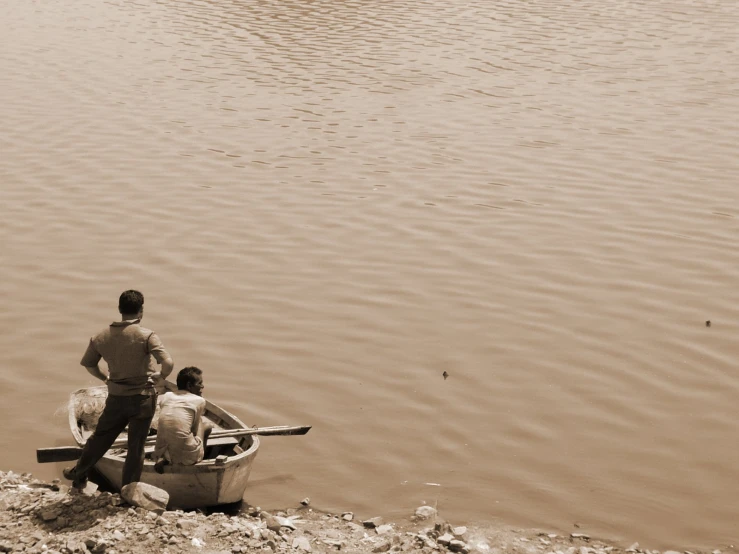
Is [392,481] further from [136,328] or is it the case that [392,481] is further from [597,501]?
[136,328]

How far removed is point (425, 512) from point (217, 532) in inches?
83.2

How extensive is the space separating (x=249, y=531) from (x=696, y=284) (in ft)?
27.8

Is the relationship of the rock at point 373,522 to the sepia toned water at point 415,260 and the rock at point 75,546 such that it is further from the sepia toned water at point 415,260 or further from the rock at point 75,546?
the rock at point 75,546

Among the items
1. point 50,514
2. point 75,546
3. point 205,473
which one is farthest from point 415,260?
point 75,546

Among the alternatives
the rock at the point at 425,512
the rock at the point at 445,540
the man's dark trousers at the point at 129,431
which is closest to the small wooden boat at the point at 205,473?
the man's dark trousers at the point at 129,431

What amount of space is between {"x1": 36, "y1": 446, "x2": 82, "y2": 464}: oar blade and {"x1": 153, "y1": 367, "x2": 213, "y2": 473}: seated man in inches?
28.2

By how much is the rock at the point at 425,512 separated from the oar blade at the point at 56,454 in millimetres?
3083

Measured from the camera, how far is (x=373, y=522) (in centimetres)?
953

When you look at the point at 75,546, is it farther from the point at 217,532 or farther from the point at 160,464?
the point at 160,464

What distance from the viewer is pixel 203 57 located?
2838 centimetres

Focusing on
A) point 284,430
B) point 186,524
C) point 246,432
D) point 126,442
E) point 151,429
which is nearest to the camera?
point 186,524

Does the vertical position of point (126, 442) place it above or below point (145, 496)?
above

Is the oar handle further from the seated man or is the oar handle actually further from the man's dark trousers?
the seated man

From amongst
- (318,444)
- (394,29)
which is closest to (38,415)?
(318,444)
